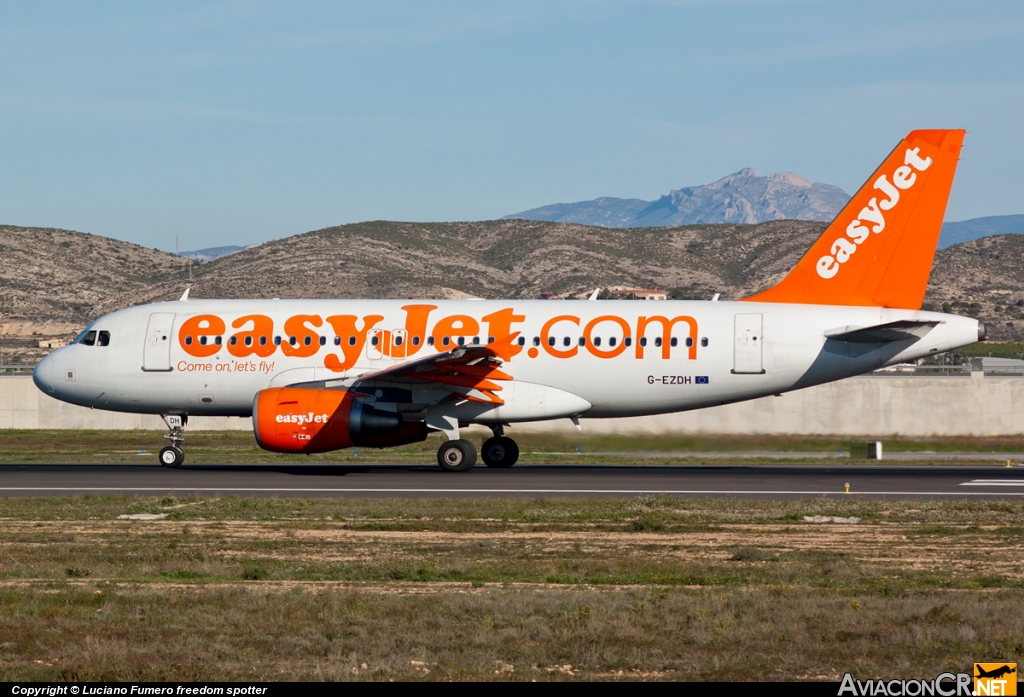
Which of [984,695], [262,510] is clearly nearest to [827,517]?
[262,510]

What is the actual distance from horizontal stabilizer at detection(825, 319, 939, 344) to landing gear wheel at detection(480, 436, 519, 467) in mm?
9232

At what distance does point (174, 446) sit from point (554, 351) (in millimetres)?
10935

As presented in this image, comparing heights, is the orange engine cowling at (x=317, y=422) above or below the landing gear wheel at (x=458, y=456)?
above

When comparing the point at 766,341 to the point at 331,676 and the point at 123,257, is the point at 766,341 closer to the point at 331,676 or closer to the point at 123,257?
the point at 331,676

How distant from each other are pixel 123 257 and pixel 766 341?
482 ft

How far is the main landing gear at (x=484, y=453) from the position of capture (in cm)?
3030

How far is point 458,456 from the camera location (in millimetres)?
30328

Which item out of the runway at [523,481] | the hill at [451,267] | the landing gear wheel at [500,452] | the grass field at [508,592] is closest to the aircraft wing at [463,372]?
the runway at [523,481]

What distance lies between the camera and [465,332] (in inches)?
1214

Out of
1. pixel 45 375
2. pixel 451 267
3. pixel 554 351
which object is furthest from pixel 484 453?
pixel 451 267

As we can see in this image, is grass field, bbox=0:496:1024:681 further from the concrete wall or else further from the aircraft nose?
the concrete wall

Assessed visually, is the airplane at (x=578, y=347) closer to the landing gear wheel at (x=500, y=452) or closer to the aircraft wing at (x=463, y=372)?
the aircraft wing at (x=463, y=372)

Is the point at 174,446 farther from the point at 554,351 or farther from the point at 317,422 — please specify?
the point at 554,351

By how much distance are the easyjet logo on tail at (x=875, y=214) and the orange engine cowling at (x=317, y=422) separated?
12.4 metres
